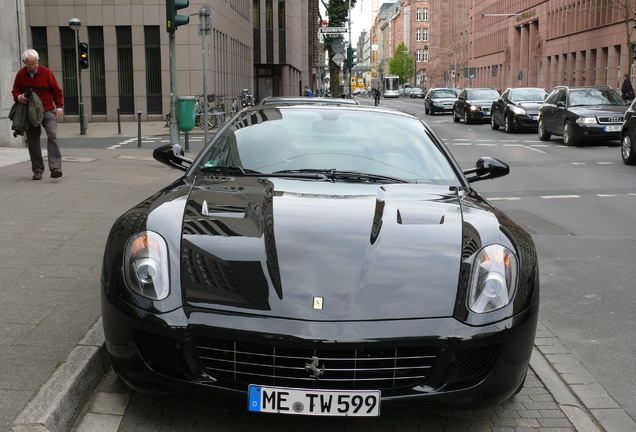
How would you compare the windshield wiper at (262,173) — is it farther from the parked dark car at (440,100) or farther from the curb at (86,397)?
the parked dark car at (440,100)

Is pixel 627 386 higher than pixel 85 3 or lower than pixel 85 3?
lower

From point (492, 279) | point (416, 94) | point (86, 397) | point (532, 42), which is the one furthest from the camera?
point (416, 94)

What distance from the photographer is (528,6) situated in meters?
84.2

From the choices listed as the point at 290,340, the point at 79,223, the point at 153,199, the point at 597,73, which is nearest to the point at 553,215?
the point at 79,223

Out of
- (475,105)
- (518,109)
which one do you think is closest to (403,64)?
(475,105)

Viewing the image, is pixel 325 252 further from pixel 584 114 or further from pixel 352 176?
pixel 584 114

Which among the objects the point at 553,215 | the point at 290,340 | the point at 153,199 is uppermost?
the point at 153,199

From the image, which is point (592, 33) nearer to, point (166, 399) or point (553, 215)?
point (553, 215)

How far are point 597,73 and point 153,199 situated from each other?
2377 inches

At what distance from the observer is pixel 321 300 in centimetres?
338

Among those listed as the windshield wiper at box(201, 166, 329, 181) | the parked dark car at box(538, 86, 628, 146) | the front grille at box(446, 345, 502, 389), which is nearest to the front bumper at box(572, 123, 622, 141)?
the parked dark car at box(538, 86, 628, 146)

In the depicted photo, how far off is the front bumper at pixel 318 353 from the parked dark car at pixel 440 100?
1722 inches

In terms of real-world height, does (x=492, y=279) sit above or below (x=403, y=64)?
below

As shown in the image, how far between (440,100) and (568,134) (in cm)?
2397
